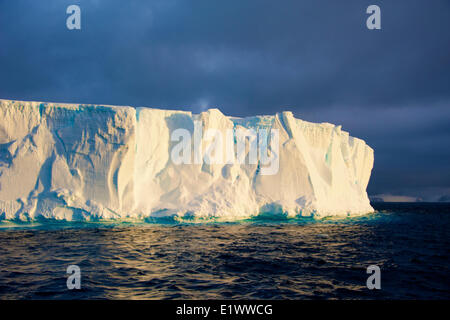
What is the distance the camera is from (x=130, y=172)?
605 inches

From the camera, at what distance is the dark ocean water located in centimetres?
539

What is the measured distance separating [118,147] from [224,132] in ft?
20.8

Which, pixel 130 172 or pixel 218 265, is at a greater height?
pixel 130 172

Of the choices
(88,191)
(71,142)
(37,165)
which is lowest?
(88,191)

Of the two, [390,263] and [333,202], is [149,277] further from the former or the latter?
[333,202]

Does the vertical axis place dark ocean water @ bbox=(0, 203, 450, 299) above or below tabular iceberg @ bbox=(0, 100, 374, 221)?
below

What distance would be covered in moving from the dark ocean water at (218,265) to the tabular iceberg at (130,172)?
2.58m

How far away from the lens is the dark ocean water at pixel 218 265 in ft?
17.7

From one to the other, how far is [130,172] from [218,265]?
953cm

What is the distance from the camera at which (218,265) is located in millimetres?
7242

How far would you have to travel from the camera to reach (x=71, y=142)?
14.8 meters

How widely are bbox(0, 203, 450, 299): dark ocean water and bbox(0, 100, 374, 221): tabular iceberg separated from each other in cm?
→ 258

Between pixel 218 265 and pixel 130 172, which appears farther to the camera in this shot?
pixel 130 172
